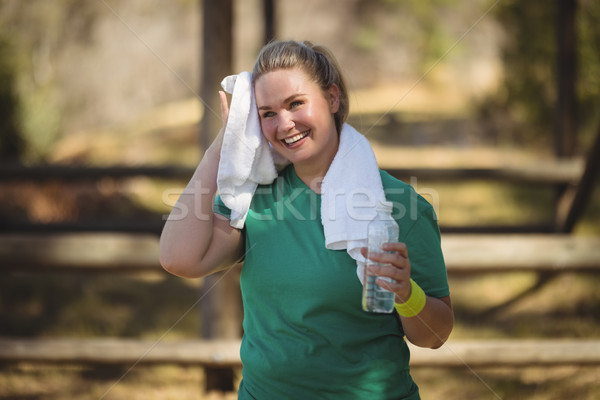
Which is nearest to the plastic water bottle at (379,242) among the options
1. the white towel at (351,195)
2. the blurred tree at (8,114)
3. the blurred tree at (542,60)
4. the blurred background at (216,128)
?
the white towel at (351,195)

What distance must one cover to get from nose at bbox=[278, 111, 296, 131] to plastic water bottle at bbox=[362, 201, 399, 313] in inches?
12.7

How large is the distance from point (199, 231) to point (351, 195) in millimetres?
425

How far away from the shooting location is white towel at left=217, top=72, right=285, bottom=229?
164 cm

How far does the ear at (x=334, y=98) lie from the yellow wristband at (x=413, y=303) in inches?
22.0

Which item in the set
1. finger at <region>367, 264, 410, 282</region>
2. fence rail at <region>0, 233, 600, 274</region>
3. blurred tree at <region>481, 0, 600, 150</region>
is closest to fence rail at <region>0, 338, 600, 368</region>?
fence rail at <region>0, 233, 600, 274</region>

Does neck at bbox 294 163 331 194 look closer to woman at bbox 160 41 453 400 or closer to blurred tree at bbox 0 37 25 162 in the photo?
woman at bbox 160 41 453 400

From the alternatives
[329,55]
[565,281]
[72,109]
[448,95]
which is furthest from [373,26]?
[329,55]

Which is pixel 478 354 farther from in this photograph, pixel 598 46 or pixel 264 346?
pixel 598 46

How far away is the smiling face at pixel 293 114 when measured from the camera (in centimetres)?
161

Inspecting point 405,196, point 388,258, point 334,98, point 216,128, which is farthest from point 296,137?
point 216,128

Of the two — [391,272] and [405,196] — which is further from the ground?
[405,196]

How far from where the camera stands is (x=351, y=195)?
1601 mm

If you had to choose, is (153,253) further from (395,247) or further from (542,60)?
(542,60)

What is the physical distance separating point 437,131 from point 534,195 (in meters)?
3.05
